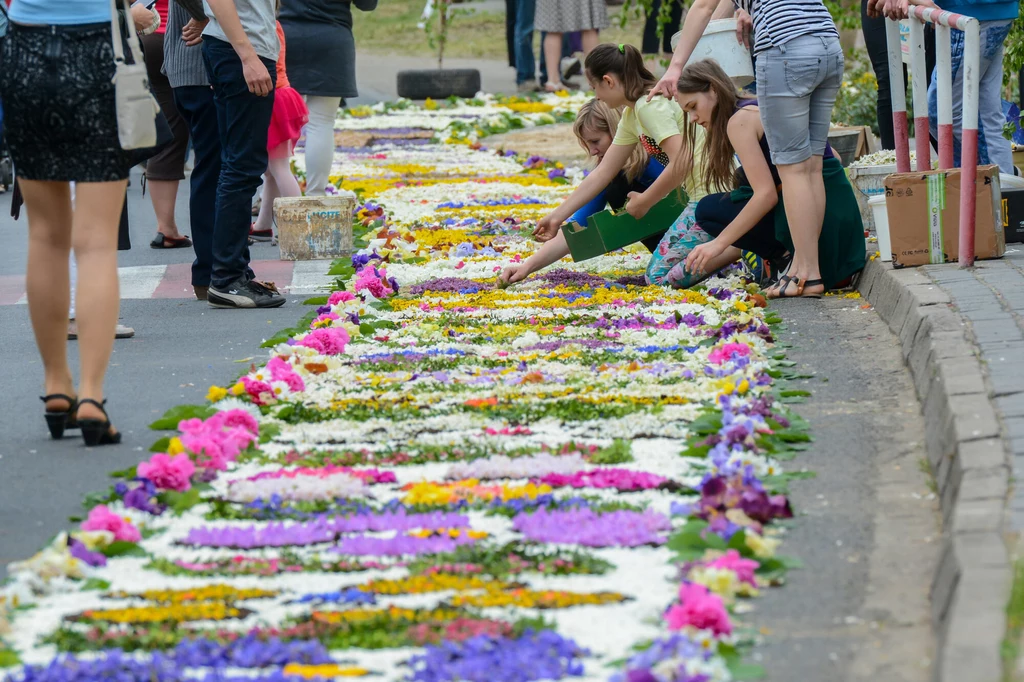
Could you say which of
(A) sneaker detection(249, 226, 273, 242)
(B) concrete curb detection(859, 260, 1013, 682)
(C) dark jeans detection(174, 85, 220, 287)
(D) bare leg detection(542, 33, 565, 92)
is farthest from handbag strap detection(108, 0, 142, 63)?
(D) bare leg detection(542, 33, 565, 92)

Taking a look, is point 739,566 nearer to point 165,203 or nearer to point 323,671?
point 323,671

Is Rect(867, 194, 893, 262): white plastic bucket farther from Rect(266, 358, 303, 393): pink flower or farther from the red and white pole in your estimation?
Rect(266, 358, 303, 393): pink flower

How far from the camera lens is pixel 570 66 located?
67.0 ft

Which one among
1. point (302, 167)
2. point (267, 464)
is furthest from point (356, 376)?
point (302, 167)

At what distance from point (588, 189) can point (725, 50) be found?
1.52 metres

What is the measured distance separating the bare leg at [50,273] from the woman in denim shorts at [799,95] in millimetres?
3013

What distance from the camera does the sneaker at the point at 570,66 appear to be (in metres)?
20.4

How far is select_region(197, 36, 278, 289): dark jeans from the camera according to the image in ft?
21.9

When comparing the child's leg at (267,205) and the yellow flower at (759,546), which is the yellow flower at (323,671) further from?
the child's leg at (267,205)

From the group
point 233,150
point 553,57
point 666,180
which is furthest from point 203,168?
point 553,57

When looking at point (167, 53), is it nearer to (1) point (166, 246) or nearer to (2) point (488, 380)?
(1) point (166, 246)

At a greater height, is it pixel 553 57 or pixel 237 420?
pixel 553 57

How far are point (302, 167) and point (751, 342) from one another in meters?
8.32

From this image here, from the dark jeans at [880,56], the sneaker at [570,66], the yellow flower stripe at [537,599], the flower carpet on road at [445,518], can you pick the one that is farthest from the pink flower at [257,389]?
the sneaker at [570,66]
